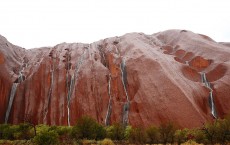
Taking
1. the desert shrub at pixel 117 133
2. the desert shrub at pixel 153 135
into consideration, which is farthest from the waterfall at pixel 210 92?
the desert shrub at pixel 117 133

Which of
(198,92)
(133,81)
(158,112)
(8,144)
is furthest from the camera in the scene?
(133,81)

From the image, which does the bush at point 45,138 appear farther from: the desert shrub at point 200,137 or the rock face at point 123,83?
the rock face at point 123,83

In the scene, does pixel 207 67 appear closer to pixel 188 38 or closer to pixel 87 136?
pixel 188 38

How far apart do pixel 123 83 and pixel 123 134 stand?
15.8m

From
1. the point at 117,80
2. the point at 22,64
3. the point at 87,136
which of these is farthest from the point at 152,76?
the point at 22,64

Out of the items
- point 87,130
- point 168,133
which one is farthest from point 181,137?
point 87,130

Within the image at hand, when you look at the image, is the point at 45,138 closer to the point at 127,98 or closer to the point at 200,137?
the point at 200,137

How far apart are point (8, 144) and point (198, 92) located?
31222mm

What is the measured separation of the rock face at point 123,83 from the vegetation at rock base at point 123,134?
7452 millimetres

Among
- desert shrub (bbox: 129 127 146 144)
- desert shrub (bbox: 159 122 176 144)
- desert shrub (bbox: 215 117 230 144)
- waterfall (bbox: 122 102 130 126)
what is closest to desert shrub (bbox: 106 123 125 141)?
desert shrub (bbox: 129 127 146 144)

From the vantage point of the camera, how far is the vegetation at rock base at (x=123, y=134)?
105 ft

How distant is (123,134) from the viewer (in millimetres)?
39219

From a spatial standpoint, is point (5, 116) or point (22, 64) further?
point (22, 64)

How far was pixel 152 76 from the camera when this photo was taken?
5100 centimetres
